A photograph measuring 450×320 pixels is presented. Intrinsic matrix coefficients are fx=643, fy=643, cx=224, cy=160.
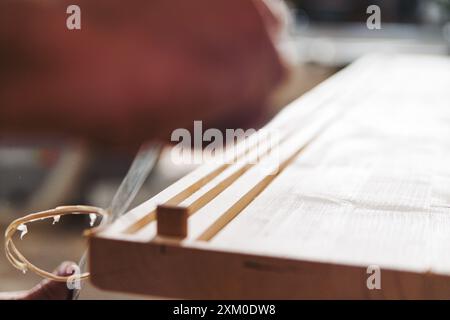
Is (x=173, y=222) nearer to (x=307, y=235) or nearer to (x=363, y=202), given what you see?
(x=307, y=235)

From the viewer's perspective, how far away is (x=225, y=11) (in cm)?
100

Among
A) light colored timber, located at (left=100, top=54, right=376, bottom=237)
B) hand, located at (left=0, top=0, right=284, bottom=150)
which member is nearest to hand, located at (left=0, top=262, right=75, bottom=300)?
light colored timber, located at (left=100, top=54, right=376, bottom=237)

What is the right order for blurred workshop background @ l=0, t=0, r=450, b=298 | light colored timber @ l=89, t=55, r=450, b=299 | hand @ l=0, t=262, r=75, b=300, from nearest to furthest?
light colored timber @ l=89, t=55, r=450, b=299, hand @ l=0, t=262, r=75, b=300, blurred workshop background @ l=0, t=0, r=450, b=298

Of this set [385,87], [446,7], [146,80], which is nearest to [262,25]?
[146,80]

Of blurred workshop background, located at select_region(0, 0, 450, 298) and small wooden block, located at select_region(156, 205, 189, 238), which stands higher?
small wooden block, located at select_region(156, 205, 189, 238)

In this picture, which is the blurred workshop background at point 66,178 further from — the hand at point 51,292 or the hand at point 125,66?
the hand at point 51,292

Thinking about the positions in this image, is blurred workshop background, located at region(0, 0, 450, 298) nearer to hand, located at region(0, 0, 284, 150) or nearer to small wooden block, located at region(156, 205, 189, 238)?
hand, located at region(0, 0, 284, 150)

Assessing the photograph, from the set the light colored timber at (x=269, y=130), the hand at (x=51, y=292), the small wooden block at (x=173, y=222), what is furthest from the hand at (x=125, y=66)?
the small wooden block at (x=173, y=222)

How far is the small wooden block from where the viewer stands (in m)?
0.57

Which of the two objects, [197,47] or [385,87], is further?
[385,87]

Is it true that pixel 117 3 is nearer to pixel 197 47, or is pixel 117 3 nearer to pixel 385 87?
pixel 197 47

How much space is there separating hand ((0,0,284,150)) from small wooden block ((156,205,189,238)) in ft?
1.27
